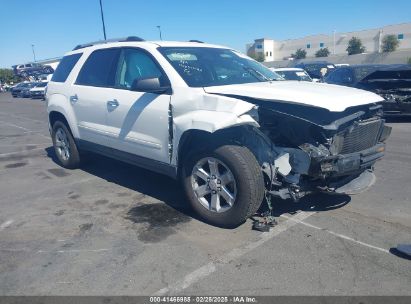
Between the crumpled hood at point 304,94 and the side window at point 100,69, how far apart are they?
1.81 m

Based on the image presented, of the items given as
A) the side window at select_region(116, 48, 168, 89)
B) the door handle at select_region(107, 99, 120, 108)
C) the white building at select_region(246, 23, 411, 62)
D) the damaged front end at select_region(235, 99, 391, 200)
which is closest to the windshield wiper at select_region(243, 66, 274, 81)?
the damaged front end at select_region(235, 99, 391, 200)

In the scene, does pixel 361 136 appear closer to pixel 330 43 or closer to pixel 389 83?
pixel 389 83

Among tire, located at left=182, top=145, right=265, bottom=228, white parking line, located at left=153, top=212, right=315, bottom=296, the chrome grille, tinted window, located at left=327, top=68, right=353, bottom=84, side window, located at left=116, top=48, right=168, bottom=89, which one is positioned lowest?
white parking line, located at left=153, top=212, right=315, bottom=296

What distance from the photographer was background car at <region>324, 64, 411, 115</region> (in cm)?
981

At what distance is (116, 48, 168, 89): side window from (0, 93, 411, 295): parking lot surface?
1.57 m

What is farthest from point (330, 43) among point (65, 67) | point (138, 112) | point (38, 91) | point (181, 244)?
point (181, 244)

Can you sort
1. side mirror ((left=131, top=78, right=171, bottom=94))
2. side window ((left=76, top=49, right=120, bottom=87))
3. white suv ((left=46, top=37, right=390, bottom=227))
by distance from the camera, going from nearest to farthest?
white suv ((left=46, top=37, right=390, bottom=227)) < side mirror ((left=131, top=78, right=171, bottom=94)) < side window ((left=76, top=49, right=120, bottom=87))

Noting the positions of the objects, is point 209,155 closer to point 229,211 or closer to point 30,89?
point 229,211

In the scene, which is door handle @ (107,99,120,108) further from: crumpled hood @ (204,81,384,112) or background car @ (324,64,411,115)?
background car @ (324,64,411,115)

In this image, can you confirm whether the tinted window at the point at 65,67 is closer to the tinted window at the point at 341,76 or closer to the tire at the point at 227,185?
the tire at the point at 227,185

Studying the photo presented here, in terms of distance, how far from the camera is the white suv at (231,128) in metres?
3.79

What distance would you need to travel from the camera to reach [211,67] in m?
4.71

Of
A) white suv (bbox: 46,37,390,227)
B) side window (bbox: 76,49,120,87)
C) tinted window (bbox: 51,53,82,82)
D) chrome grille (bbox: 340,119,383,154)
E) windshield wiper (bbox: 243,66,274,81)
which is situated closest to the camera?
white suv (bbox: 46,37,390,227)

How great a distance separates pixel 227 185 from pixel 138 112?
1.52 metres
